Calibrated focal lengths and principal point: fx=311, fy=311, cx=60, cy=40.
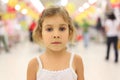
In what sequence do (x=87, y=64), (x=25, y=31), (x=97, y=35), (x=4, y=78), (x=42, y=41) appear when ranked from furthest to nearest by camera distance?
(x=25, y=31)
(x=97, y=35)
(x=87, y=64)
(x=4, y=78)
(x=42, y=41)

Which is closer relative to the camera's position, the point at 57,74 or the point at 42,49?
the point at 57,74

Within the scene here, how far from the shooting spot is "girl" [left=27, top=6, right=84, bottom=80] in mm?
2428

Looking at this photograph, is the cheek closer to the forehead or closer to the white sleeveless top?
the forehead

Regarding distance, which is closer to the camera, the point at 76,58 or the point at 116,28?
the point at 76,58

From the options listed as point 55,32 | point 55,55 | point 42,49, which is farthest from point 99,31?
point 55,32

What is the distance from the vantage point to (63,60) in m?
2.53

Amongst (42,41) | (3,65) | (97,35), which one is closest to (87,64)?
(3,65)

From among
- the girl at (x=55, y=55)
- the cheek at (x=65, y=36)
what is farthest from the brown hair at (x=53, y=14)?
the cheek at (x=65, y=36)

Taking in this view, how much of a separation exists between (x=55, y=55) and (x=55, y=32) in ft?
0.76

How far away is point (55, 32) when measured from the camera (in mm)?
2393

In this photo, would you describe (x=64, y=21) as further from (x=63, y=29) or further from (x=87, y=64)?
(x=87, y=64)

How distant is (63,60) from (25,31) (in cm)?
1962

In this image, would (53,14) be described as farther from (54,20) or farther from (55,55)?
(55,55)

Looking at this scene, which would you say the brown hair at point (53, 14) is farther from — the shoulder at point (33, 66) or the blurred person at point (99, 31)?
the blurred person at point (99, 31)
